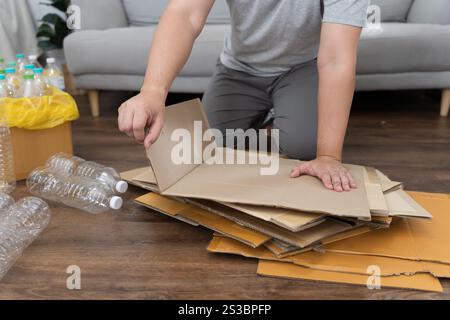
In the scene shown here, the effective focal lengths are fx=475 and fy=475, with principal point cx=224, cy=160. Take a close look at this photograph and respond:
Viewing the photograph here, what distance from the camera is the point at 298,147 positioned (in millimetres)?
1184

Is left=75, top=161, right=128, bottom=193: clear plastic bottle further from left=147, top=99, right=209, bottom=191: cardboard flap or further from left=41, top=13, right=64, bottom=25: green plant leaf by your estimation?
left=41, top=13, right=64, bottom=25: green plant leaf

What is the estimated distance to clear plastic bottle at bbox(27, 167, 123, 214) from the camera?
1070mm

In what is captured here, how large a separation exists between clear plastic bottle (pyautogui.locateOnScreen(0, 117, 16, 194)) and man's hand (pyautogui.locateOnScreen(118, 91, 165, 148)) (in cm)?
58

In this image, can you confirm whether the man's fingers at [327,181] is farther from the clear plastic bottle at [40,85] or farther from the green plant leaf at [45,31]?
the green plant leaf at [45,31]

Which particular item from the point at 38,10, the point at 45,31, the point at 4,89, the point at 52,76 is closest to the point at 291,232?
the point at 4,89

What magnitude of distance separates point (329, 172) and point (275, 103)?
0.38 meters

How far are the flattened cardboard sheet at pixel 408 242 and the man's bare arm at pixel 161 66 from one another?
1.22 ft

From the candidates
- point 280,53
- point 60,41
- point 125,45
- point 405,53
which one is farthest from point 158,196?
point 60,41

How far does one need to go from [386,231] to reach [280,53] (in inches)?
20.5

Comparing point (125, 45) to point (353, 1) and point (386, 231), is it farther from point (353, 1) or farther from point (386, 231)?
point (386, 231)

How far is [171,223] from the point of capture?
979 mm

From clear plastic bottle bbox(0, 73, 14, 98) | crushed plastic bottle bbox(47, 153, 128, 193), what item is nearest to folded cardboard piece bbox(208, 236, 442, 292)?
crushed plastic bottle bbox(47, 153, 128, 193)

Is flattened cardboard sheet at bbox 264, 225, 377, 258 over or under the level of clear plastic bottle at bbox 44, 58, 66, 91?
under

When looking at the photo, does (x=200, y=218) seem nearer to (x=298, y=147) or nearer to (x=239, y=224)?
(x=239, y=224)
